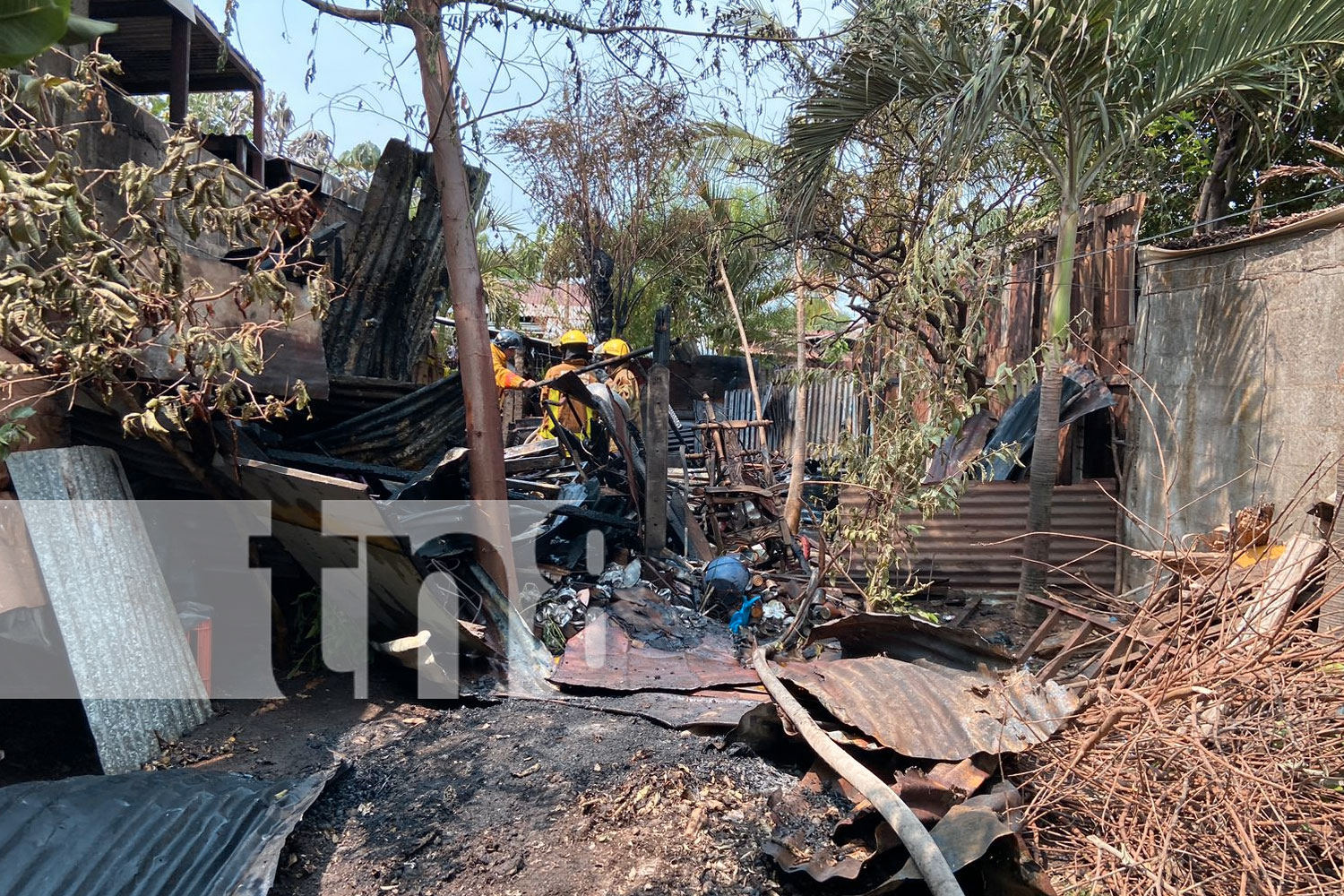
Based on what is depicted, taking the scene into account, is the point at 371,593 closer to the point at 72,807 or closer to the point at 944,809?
the point at 72,807

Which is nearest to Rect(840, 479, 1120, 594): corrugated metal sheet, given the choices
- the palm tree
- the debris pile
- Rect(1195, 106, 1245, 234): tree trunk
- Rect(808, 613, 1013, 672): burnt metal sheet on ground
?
the palm tree

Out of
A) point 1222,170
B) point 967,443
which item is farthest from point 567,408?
point 1222,170

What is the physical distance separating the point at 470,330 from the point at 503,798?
2833mm

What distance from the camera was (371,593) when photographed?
15.7 feet

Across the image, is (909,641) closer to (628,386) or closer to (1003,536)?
(1003,536)

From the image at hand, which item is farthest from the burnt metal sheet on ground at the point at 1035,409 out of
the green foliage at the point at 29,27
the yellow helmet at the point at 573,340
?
the green foliage at the point at 29,27

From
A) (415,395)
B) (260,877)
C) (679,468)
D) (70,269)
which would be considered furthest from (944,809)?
(679,468)

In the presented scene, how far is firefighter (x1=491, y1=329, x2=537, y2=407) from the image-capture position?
752 cm

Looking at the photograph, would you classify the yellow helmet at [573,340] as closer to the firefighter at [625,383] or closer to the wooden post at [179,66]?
the firefighter at [625,383]

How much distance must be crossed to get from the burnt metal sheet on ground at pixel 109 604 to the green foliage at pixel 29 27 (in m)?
3.39

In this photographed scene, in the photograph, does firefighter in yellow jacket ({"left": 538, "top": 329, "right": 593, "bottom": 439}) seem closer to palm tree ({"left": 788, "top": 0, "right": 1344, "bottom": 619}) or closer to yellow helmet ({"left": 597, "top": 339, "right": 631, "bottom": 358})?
yellow helmet ({"left": 597, "top": 339, "right": 631, "bottom": 358})

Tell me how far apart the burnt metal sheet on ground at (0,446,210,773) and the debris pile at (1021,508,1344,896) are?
3.96 m

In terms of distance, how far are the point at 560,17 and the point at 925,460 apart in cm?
332

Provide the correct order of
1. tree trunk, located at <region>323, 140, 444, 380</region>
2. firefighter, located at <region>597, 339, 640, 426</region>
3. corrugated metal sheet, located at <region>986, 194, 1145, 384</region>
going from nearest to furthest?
tree trunk, located at <region>323, 140, 444, 380</region> → corrugated metal sheet, located at <region>986, 194, 1145, 384</region> → firefighter, located at <region>597, 339, 640, 426</region>
